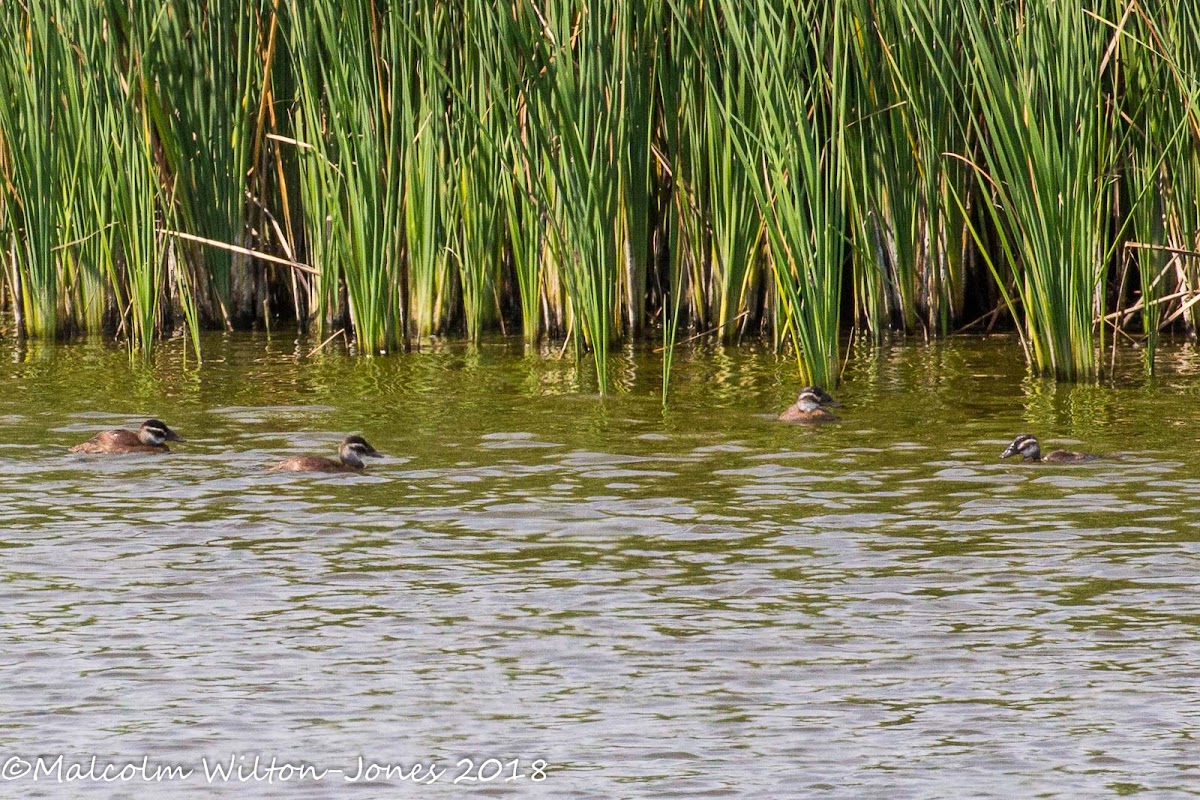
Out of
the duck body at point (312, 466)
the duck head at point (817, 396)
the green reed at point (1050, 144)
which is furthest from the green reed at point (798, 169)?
the duck body at point (312, 466)

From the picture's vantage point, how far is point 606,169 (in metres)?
10.1

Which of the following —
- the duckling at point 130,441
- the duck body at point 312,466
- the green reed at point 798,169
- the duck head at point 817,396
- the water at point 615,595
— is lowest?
the water at point 615,595

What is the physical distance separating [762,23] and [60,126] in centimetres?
410

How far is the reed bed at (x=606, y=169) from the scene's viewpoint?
9.33 meters

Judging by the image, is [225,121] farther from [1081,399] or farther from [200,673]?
[200,673]

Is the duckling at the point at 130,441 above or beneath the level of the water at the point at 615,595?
above

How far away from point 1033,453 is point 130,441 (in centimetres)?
350

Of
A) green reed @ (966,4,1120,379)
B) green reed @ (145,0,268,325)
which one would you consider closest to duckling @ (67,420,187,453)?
green reed @ (145,0,268,325)

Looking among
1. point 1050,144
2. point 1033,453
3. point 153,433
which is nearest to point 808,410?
point 1033,453

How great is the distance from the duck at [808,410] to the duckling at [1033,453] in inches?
41.7

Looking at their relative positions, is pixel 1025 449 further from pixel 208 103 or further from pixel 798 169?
pixel 208 103

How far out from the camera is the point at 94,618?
572 cm

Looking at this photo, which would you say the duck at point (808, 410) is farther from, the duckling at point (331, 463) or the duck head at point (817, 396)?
the duckling at point (331, 463)

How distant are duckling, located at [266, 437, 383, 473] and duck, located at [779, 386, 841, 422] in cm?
198
